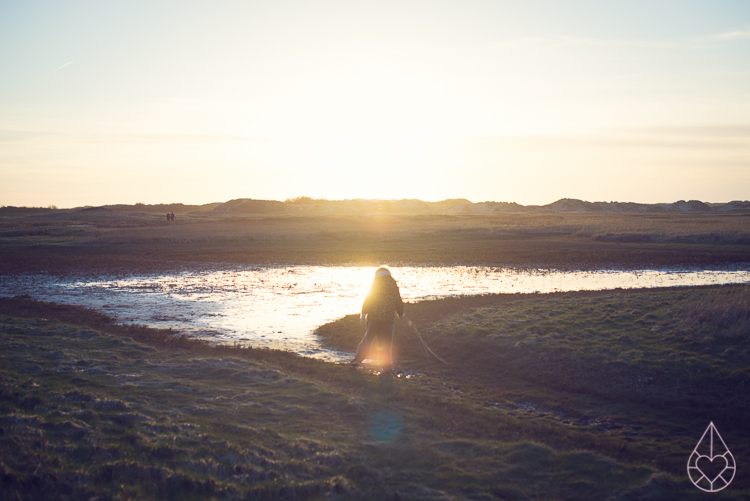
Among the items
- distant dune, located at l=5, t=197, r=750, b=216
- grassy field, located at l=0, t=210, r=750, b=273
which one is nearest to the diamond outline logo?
grassy field, located at l=0, t=210, r=750, b=273

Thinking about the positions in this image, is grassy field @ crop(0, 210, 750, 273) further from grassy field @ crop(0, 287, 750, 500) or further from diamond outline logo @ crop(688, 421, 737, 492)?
diamond outline logo @ crop(688, 421, 737, 492)

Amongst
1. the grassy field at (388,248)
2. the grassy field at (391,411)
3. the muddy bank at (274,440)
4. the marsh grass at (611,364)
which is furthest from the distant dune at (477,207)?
the muddy bank at (274,440)

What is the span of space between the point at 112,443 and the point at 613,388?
8393 mm

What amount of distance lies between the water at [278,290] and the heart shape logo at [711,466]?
23.1 ft

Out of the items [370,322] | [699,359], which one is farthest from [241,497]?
[699,359]

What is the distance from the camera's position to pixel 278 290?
21344 mm

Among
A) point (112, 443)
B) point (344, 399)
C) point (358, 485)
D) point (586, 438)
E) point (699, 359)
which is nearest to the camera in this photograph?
point (358, 485)

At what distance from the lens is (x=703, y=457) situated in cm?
658

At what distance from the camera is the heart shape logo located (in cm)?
606

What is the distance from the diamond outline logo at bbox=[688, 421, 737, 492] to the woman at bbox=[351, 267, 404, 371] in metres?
5.44

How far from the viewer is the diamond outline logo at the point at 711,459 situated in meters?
5.82

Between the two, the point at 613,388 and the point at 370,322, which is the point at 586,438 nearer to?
the point at 613,388

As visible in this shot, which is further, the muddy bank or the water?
the water

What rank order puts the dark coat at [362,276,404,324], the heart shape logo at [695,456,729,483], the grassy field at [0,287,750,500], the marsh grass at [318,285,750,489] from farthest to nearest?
the dark coat at [362,276,404,324]
the marsh grass at [318,285,750,489]
the heart shape logo at [695,456,729,483]
the grassy field at [0,287,750,500]
